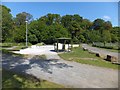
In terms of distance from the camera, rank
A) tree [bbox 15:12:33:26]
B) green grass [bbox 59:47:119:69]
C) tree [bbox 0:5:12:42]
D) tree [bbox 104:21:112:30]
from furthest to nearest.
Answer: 1. tree [bbox 104:21:112:30]
2. tree [bbox 15:12:33:26]
3. tree [bbox 0:5:12:42]
4. green grass [bbox 59:47:119:69]

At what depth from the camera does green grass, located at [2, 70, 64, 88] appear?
6709mm

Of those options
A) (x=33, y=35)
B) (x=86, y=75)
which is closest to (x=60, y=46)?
(x=86, y=75)

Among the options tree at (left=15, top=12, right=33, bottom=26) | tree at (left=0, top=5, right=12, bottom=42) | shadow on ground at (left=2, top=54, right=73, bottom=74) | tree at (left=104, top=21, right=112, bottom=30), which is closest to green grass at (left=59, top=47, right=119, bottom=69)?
shadow on ground at (left=2, top=54, right=73, bottom=74)

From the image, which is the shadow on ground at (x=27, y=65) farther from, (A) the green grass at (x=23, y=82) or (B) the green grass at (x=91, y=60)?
(B) the green grass at (x=91, y=60)

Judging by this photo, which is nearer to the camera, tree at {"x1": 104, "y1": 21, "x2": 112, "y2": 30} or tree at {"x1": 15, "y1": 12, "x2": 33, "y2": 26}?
tree at {"x1": 15, "y1": 12, "x2": 33, "y2": 26}

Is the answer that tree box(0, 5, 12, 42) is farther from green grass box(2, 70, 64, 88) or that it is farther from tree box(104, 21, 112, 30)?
tree box(104, 21, 112, 30)

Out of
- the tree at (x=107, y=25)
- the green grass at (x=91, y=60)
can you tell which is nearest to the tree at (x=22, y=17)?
the tree at (x=107, y=25)

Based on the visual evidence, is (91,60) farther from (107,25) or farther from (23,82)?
(107,25)

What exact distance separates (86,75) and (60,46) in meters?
14.6


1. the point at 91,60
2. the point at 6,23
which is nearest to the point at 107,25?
the point at 6,23

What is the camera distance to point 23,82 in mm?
7078

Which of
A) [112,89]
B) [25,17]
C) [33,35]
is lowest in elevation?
[112,89]

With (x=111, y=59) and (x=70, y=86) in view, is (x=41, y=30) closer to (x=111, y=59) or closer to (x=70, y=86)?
(x=111, y=59)

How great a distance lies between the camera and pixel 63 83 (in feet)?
23.9
